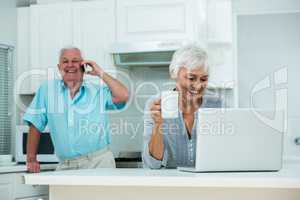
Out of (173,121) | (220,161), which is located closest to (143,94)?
(173,121)

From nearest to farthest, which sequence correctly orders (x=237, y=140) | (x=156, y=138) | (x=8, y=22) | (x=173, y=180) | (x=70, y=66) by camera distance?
(x=173, y=180) → (x=237, y=140) → (x=156, y=138) → (x=70, y=66) → (x=8, y=22)

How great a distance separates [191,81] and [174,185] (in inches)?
38.8

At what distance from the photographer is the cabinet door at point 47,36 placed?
4.20m

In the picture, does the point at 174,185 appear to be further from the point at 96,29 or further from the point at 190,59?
the point at 96,29

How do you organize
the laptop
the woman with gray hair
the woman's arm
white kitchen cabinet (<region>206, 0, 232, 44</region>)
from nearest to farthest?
1. the laptop
2. the woman's arm
3. the woman with gray hair
4. white kitchen cabinet (<region>206, 0, 232, 44</region>)

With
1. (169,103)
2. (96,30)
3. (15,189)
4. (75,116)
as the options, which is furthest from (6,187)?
(169,103)

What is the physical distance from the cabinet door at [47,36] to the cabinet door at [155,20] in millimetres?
471

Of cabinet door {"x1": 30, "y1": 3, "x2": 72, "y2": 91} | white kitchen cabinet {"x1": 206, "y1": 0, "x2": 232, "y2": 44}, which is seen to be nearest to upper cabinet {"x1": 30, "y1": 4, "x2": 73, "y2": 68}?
cabinet door {"x1": 30, "y1": 3, "x2": 72, "y2": 91}

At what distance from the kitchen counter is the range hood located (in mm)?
2046

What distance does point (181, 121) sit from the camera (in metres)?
2.46

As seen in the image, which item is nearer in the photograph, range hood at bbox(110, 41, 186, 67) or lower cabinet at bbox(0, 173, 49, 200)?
lower cabinet at bbox(0, 173, 49, 200)

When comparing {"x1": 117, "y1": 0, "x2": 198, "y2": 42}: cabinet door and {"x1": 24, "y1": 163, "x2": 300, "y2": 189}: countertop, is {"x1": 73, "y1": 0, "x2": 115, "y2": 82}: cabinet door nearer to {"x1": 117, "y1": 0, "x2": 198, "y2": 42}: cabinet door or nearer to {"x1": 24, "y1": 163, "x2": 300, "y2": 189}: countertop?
{"x1": 117, "y1": 0, "x2": 198, "y2": 42}: cabinet door

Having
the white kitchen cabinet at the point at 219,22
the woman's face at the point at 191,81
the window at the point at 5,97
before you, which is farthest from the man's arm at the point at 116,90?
the window at the point at 5,97

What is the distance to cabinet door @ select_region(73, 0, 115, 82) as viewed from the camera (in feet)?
13.4
